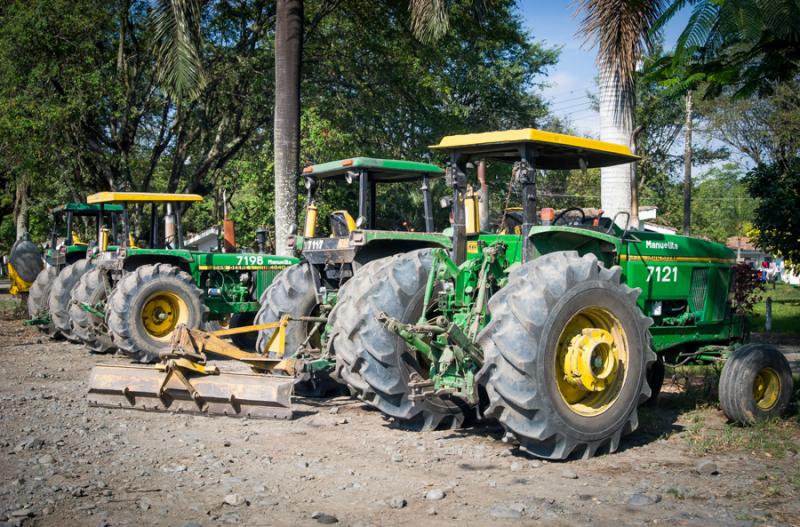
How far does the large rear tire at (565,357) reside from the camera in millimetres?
6023

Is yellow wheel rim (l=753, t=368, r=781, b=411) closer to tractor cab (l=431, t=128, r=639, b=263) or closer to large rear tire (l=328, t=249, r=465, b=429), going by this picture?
tractor cab (l=431, t=128, r=639, b=263)

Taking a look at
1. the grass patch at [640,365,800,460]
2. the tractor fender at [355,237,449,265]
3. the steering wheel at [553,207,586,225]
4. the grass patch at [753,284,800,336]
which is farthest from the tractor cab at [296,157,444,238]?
the grass patch at [753,284,800,336]

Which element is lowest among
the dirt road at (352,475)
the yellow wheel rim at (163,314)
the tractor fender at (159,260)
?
the dirt road at (352,475)

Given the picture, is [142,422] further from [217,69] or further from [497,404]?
[217,69]

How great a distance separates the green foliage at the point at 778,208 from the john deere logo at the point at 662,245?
9453 millimetres

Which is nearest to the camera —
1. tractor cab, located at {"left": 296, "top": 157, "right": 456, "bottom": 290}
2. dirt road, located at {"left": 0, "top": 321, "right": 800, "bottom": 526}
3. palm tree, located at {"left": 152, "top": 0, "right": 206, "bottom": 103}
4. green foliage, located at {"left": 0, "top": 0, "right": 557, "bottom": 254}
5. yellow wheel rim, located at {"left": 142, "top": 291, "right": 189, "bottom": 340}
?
dirt road, located at {"left": 0, "top": 321, "right": 800, "bottom": 526}

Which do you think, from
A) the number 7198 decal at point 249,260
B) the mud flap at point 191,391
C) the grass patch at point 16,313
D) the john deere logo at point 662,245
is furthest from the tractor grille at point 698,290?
the grass patch at point 16,313

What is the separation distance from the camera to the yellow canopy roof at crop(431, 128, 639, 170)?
7.03 metres

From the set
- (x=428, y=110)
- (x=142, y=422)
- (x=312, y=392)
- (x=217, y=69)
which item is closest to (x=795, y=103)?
(x=428, y=110)

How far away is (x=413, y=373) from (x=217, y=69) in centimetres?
1548

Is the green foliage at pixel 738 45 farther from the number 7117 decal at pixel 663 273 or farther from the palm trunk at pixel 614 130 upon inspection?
the palm trunk at pixel 614 130

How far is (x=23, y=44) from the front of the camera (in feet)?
65.1

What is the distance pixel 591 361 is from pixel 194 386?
3.88m

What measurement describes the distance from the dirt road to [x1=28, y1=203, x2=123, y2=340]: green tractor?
7.11m
